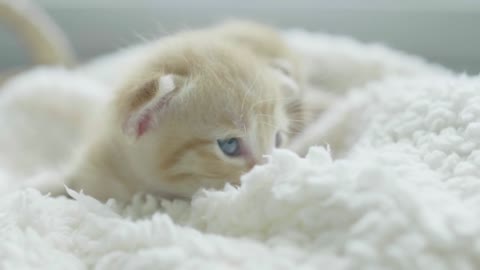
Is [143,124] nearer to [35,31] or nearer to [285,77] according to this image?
[285,77]

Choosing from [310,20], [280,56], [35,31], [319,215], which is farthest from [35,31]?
[319,215]

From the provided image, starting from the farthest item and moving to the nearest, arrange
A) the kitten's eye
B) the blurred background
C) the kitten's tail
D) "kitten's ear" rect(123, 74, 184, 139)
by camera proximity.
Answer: the blurred background < the kitten's tail < the kitten's eye < "kitten's ear" rect(123, 74, 184, 139)

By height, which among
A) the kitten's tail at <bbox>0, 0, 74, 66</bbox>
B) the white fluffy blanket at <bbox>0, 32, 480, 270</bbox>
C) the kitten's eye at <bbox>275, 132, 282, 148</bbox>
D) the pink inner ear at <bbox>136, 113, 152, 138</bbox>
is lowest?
the white fluffy blanket at <bbox>0, 32, 480, 270</bbox>

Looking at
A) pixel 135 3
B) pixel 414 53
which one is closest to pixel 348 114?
pixel 414 53

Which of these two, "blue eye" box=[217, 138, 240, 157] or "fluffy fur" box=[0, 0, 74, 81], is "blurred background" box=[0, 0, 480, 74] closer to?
"fluffy fur" box=[0, 0, 74, 81]

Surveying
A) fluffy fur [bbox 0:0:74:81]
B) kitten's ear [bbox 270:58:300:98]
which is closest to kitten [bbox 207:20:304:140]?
kitten's ear [bbox 270:58:300:98]

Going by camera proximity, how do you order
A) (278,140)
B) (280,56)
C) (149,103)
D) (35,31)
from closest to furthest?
(149,103) < (278,140) < (280,56) < (35,31)

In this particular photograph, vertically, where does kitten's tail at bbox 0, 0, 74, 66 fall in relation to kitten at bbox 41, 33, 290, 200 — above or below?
above
